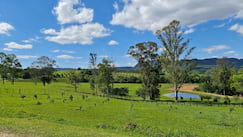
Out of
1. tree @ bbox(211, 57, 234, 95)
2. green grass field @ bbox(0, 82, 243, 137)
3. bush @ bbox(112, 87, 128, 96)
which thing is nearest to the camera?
green grass field @ bbox(0, 82, 243, 137)

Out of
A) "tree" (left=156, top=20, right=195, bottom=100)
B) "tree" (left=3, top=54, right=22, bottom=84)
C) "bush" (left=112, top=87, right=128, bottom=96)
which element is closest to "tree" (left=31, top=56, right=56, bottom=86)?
"tree" (left=3, top=54, right=22, bottom=84)

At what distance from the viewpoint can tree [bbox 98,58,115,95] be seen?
53.2m

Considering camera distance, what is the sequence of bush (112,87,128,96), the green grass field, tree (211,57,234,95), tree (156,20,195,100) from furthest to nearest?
tree (211,57,234,95)
bush (112,87,128,96)
tree (156,20,195,100)
the green grass field

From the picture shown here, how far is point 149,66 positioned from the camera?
150 feet

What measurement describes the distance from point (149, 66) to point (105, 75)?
14.8 m

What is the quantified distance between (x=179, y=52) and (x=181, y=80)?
6.59 metres

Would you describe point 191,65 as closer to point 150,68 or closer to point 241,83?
point 150,68

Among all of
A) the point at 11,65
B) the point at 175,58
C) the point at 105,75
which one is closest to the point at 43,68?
the point at 11,65

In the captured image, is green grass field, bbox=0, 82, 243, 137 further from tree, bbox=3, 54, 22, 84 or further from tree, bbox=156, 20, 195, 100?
tree, bbox=3, 54, 22, 84

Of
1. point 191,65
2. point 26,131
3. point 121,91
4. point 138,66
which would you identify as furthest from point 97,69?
point 26,131

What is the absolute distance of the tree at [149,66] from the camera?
4462 centimetres

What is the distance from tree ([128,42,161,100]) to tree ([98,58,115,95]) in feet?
38.4

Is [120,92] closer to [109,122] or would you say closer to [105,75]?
[105,75]

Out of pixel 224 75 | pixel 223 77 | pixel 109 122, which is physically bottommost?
pixel 109 122
